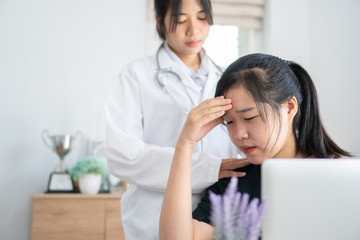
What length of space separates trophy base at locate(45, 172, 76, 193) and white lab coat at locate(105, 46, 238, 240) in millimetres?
1509

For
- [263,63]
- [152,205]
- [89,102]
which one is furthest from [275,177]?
[89,102]

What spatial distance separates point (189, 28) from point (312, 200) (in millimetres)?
957

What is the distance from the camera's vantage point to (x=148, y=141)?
1.39 metres

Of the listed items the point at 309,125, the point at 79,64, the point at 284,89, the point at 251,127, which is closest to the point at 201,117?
the point at 251,127

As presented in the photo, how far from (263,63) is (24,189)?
95.0 inches

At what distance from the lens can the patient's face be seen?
3.44ft

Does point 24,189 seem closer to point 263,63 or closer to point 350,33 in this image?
point 263,63

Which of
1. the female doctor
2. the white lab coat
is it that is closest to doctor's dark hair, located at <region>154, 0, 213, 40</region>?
the female doctor

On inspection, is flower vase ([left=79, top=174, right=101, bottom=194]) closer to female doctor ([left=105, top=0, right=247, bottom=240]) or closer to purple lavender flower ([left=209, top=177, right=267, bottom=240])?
female doctor ([left=105, top=0, right=247, bottom=240])

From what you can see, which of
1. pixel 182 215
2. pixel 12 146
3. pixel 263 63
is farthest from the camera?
pixel 12 146

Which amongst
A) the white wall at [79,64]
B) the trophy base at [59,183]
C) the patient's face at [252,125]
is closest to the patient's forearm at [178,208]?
the patient's face at [252,125]

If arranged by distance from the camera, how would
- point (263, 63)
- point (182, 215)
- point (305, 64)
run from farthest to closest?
point (305, 64)
point (263, 63)
point (182, 215)

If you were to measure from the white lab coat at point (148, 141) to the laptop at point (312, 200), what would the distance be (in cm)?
69

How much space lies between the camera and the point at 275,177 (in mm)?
515
